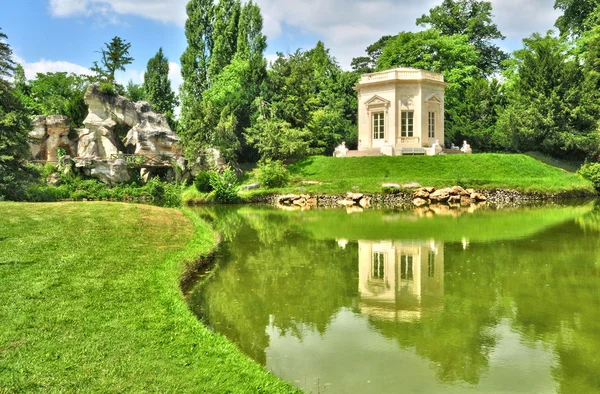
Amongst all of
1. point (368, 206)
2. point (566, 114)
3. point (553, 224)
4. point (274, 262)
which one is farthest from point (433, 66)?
point (274, 262)

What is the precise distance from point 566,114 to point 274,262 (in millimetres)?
33371

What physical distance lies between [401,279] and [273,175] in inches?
860

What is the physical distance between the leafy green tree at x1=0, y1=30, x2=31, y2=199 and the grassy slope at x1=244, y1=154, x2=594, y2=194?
14613mm

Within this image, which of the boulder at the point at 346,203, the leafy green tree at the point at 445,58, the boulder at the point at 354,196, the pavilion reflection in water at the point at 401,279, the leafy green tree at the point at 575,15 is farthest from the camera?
the leafy green tree at the point at 575,15

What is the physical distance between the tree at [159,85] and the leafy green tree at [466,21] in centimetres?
2764

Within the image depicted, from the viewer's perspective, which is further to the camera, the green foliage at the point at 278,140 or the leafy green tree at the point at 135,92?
the leafy green tree at the point at 135,92

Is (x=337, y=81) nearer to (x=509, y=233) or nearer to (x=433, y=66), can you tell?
(x=433, y=66)

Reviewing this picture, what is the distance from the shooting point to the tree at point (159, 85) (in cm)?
4803

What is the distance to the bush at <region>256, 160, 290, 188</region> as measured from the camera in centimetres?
3059

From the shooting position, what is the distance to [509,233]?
48.8 feet

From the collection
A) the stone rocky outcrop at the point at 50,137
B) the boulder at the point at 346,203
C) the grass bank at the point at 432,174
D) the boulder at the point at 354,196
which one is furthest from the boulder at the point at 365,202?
the stone rocky outcrop at the point at 50,137

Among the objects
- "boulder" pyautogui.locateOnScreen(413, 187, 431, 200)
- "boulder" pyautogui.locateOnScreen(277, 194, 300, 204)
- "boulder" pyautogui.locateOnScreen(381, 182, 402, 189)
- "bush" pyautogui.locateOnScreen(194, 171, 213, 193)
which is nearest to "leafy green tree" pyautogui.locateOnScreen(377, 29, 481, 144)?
"boulder" pyautogui.locateOnScreen(381, 182, 402, 189)

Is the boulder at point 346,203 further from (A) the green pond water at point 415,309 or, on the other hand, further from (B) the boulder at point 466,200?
(A) the green pond water at point 415,309

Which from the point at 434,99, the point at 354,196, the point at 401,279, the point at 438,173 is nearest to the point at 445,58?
the point at 434,99
